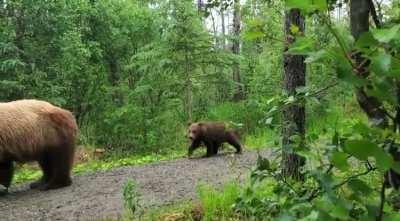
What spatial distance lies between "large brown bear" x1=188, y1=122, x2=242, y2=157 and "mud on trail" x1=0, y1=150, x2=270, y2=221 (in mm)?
927

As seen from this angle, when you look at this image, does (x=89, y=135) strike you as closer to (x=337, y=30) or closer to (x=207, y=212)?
(x=207, y=212)

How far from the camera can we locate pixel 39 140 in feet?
27.8

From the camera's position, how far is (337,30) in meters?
1.20

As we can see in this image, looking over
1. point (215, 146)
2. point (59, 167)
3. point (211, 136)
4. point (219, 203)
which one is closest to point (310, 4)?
point (219, 203)

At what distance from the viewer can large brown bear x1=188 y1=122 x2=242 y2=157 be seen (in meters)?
11.7

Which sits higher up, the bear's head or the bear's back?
the bear's back

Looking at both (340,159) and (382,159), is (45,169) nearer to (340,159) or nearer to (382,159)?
→ (340,159)

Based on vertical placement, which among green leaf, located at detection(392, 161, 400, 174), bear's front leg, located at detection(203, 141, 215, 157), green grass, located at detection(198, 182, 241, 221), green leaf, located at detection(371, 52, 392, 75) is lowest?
bear's front leg, located at detection(203, 141, 215, 157)

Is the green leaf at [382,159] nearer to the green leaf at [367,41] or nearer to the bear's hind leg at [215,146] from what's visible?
the green leaf at [367,41]

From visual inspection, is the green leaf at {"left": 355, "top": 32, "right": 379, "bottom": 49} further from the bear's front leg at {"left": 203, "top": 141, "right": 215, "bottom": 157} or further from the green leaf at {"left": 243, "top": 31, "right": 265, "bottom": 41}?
the bear's front leg at {"left": 203, "top": 141, "right": 215, "bottom": 157}

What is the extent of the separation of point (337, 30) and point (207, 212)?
15.6 ft

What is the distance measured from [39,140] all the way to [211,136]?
4111mm

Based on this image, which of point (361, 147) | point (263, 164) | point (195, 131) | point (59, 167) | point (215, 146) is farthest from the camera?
point (215, 146)

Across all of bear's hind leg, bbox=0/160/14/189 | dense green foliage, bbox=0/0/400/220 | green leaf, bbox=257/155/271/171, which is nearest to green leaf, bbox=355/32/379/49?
green leaf, bbox=257/155/271/171
